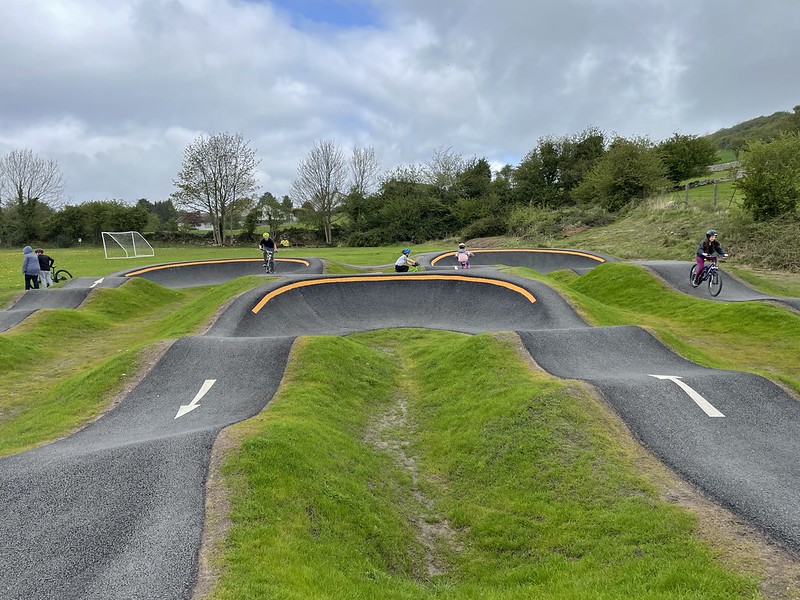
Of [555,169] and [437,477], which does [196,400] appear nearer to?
[437,477]

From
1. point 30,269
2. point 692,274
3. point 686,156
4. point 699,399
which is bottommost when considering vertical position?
point 699,399

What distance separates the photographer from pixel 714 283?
1936cm

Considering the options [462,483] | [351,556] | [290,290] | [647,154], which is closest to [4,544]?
[351,556]

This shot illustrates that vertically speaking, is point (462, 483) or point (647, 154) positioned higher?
point (647, 154)

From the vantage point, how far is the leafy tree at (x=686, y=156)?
5941 cm

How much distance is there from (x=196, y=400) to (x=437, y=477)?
17.2 ft

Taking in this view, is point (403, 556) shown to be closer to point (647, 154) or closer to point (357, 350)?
point (357, 350)

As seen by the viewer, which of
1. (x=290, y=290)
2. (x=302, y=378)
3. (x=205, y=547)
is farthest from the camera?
(x=290, y=290)

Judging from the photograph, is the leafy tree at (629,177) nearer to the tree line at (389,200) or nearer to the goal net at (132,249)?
the tree line at (389,200)

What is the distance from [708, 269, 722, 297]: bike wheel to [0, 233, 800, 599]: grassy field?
442 centimetres

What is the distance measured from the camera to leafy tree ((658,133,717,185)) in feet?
195

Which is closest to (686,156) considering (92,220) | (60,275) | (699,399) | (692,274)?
(692,274)

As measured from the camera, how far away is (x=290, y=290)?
19266 mm

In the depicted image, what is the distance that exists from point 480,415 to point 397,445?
5.08 ft
